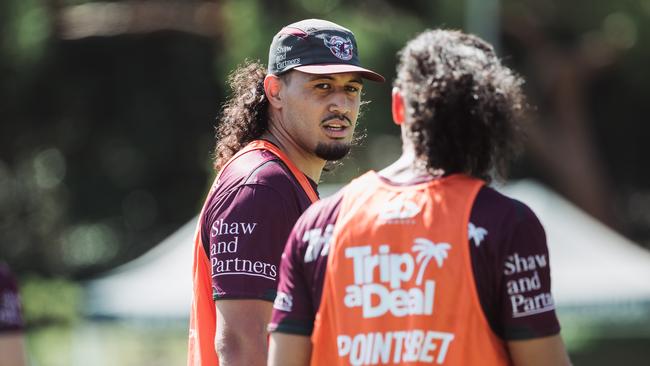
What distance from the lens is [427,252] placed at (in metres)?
3.06

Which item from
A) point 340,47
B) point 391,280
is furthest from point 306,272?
point 340,47

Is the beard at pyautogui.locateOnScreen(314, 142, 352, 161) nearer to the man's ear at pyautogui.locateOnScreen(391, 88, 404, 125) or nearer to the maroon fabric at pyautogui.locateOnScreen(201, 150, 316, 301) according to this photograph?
the maroon fabric at pyautogui.locateOnScreen(201, 150, 316, 301)

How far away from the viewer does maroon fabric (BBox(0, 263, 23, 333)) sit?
468 centimetres

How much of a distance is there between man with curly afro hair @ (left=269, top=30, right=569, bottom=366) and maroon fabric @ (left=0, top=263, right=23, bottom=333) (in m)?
1.82

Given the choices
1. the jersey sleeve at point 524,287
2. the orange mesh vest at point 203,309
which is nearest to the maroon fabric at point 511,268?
the jersey sleeve at point 524,287

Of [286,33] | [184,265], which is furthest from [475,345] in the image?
[184,265]

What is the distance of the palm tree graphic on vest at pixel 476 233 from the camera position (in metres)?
3.01

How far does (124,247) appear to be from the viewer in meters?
23.2

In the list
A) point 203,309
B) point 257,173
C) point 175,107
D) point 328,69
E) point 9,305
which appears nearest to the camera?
point 257,173

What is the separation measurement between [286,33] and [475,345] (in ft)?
5.69

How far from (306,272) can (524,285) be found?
64cm

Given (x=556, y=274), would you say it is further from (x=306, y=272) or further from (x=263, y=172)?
(x=306, y=272)

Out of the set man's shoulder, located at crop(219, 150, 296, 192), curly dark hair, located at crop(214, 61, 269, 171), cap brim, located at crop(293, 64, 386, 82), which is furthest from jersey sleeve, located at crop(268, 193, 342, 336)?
curly dark hair, located at crop(214, 61, 269, 171)

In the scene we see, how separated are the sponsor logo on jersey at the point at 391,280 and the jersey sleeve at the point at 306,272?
4.0 inches
